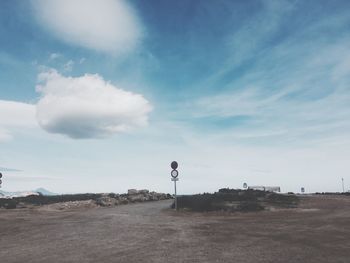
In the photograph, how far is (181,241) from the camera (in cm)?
1596

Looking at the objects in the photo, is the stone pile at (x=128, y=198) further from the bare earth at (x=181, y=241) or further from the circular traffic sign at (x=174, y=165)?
the bare earth at (x=181, y=241)

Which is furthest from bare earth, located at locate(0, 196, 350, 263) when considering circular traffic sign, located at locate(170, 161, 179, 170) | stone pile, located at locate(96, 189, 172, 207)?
stone pile, located at locate(96, 189, 172, 207)

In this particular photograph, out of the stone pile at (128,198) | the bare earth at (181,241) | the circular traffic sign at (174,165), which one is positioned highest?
the circular traffic sign at (174,165)

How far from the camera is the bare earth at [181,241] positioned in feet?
43.1

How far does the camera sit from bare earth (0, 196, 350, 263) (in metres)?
13.1

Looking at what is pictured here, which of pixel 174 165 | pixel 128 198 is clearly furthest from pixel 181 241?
pixel 128 198

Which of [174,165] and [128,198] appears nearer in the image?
[174,165]

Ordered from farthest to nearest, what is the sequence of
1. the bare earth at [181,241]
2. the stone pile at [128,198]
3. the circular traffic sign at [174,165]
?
1. the stone pile at [128,198]
2. the circular traffic sign at [174,165]
3. the bare earth at [181,241]

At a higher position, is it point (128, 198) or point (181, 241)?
point (128, 198)

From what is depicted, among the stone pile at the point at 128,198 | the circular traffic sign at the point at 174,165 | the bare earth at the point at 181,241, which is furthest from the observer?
the stone pile at the point at 128,198

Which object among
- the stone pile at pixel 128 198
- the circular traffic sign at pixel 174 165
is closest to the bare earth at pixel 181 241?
the circular traffic sign at pixel 174 165

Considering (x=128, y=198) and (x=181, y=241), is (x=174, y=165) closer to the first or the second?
(x=128, y=198)

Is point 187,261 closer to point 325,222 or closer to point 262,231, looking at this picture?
point 262,231

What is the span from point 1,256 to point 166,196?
134 ft
